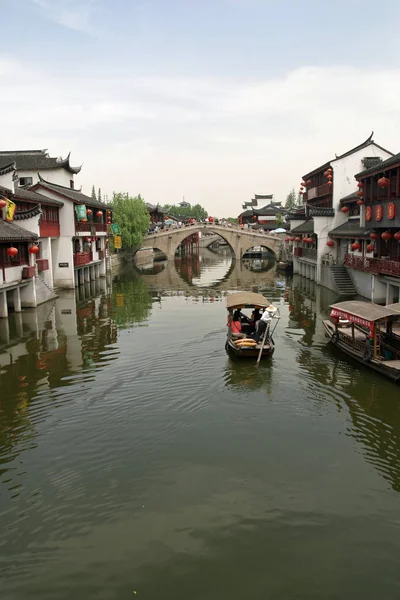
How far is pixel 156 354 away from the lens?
20031mm

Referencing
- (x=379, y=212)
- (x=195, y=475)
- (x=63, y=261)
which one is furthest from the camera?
(x=63, y=261)

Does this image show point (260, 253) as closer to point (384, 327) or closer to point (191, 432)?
point (384, 327)

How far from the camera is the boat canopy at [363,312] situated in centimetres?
1694

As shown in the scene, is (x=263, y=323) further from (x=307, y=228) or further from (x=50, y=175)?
(x=50, y=175)

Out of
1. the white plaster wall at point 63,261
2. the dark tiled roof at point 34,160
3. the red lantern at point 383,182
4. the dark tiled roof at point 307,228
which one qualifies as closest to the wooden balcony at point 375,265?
the red lantern at point 383,182

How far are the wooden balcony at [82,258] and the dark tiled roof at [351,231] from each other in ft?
65.3

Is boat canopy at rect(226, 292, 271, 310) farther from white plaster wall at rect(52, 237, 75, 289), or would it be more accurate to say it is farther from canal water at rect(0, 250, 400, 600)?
white plaster wall at rect(52, 237, 75, 289)

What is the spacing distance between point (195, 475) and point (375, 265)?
20405 millimetres

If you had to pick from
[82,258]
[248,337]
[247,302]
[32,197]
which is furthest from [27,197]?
[248,337]

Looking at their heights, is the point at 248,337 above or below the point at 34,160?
below

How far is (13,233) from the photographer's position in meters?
26.7

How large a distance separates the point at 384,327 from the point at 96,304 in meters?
19.8

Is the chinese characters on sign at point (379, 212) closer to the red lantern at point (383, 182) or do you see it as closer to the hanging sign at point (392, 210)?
the hanging sign at point (392, 210)

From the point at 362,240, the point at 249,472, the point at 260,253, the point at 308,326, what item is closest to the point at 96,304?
the point at 308,326
